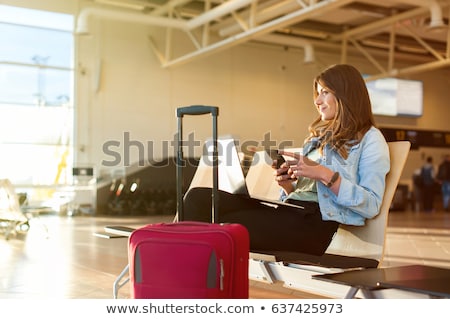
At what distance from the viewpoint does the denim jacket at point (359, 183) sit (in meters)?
1.95

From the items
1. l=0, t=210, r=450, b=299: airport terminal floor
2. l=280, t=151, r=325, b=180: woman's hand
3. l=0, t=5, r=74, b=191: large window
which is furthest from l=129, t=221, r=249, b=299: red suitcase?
l=0, t=5, r=74, b=191: large window

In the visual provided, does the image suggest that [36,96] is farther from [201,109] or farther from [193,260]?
[193,260]

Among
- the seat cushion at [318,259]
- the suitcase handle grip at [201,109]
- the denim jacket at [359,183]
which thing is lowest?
the seat cushion at [318,259]

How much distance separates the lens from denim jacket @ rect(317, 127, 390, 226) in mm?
1947

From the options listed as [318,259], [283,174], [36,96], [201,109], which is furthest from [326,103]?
[36,96]

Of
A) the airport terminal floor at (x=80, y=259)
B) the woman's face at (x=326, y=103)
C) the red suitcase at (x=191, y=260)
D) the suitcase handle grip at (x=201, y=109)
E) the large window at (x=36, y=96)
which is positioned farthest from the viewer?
the large window at (x=36, y=96)

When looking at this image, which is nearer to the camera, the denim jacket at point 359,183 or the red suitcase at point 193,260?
the red suitcase at point 193,260

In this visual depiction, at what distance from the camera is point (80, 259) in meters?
4.61

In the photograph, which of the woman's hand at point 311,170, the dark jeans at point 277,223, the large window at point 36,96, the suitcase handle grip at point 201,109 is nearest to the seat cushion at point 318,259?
the dark jeans at point 277,223

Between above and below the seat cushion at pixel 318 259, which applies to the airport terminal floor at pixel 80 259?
below

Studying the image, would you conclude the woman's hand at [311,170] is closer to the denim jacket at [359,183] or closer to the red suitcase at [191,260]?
the denim jacket at [359,183]

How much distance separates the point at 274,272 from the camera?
77.9 inches

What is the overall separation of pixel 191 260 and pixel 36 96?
9985 mm

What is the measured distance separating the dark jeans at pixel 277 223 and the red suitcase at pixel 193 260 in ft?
1.53
